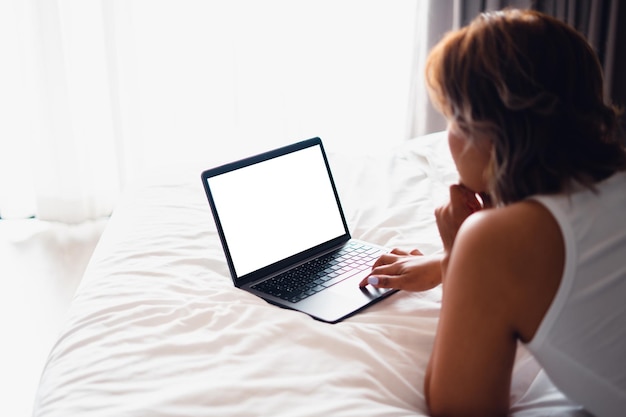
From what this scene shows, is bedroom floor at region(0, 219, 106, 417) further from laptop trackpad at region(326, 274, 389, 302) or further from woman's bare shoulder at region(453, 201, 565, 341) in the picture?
woman's bare shoulder at region(453, 201, 565, 341)

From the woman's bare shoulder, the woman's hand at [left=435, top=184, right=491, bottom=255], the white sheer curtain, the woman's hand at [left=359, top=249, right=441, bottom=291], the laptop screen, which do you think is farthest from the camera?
the white sheer curtain

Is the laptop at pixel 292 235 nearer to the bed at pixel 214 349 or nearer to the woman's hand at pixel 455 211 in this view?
the bed at pixel 214 349

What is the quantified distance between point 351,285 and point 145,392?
49 centimetres

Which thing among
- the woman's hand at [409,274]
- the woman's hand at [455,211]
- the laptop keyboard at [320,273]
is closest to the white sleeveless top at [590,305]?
the woman's hand at [455,211]

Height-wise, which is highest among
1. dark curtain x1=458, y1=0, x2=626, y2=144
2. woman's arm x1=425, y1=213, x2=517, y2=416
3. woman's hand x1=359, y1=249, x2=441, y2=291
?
dark curtain x1=458, y1=0, x2=626, y2=144

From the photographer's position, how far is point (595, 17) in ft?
9.75

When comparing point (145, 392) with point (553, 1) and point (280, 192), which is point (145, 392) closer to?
point (280, 192)

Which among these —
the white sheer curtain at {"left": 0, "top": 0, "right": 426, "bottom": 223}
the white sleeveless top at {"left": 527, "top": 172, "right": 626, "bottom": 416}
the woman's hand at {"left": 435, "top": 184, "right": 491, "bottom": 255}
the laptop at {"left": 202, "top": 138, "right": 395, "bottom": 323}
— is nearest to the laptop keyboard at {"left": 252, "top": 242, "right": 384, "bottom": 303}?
the laptop at {"left": 202, "top": 138, "right": 395, "bottom": 323}

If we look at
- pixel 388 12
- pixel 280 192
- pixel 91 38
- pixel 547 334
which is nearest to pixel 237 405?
pixel 547 334

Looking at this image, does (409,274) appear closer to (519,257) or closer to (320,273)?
(320,273)

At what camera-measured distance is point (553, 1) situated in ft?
9.80

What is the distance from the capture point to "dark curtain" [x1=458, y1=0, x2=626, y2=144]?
9.75 feet

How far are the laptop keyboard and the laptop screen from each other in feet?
0.14

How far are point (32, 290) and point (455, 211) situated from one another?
192cm
